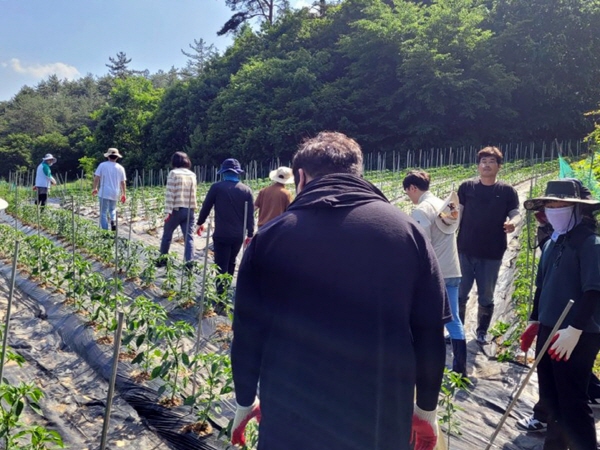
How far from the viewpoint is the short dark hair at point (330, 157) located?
1.45 meters

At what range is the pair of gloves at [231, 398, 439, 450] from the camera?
150 centimetres

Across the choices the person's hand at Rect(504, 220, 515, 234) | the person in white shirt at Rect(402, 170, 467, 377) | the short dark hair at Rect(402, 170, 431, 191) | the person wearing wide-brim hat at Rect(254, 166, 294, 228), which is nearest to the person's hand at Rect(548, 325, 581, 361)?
the person in white shirt at Rect(402, 170, 467, 377)

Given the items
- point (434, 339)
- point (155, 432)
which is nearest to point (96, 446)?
point (155, 432)

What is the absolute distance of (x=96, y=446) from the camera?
106 inches

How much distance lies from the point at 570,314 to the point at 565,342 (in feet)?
0.43

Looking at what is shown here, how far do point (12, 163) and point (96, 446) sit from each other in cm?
4096

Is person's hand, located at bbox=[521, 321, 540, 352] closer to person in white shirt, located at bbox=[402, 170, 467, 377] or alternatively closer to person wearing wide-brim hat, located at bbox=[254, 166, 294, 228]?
person in white shirt, located at bbox=[402, 170, 467, 377]

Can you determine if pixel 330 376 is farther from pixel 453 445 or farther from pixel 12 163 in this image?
pixel 12 163

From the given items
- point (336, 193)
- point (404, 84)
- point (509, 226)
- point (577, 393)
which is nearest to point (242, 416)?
point (336, 193)

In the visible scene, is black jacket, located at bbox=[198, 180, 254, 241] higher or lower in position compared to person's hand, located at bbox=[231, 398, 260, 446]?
higher

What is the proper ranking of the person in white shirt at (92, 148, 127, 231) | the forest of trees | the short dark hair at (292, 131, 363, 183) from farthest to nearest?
the forest of trees < the person in white shirt at (92, 148, 127, 231) < the short dark hair at (292, 131, 363, 183)

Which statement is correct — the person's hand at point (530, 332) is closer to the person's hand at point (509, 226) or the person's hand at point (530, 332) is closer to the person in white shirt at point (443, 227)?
the person in white shirt at point (443, 227)

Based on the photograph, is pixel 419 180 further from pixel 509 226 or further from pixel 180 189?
pixel 180 189

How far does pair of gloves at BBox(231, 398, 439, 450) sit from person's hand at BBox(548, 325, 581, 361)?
0.88 metres
